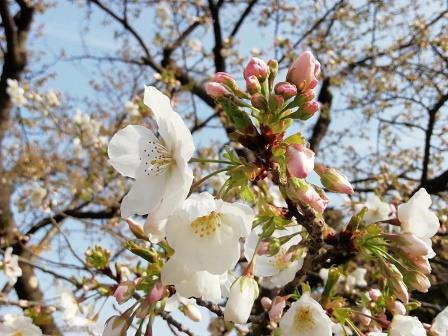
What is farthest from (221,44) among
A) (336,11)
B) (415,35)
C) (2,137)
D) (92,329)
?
(92,329)

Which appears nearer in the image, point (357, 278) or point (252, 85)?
point (252, 85)

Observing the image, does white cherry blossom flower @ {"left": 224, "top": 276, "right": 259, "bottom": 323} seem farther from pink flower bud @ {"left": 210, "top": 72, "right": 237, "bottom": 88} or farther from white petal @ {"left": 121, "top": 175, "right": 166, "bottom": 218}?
pink flower bud @ {"left": 210, "top": 72, "right": 237, "bottom": 88}

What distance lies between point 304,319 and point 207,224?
31cm

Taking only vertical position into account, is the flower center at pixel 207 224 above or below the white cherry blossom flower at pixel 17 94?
below

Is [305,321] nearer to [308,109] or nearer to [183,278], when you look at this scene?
[183,278]

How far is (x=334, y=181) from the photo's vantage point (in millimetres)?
1023

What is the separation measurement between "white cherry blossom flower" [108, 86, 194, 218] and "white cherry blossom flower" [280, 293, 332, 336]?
394 mm

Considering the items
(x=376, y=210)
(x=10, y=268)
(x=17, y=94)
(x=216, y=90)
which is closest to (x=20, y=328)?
(x=216, y=90)

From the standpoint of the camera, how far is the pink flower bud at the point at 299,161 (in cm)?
91

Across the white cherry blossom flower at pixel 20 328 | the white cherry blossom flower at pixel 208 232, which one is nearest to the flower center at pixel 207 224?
the white cherry blossom flower at pixel 208 232

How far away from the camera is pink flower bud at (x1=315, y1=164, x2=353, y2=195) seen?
102cm

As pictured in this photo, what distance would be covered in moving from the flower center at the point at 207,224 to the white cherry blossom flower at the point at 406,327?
0.49 m

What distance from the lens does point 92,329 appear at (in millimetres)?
2018

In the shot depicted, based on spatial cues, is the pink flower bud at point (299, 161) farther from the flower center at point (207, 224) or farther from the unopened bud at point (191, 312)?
the unopened bud at point (191, 312)
